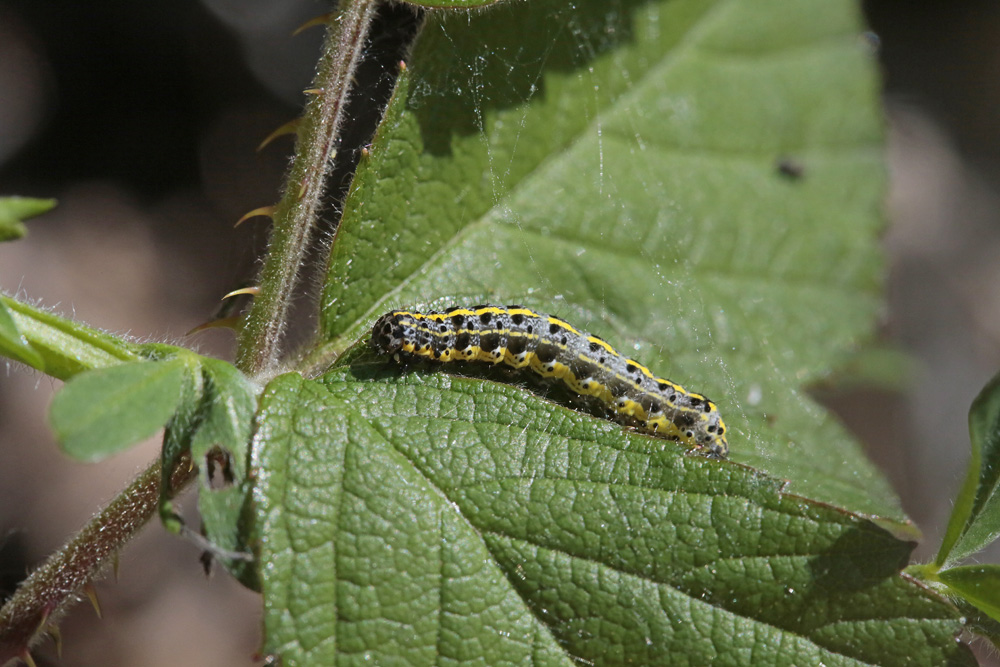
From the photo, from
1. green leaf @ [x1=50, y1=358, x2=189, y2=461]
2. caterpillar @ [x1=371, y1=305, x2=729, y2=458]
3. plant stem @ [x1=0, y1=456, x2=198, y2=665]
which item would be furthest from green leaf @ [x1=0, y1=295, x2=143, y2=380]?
caterpillar @ [x1=371, y1=305, x2=729, y2=458]

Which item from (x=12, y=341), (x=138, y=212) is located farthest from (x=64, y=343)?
(x=138, y=212)

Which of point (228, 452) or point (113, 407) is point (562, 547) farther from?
point (113, 407)

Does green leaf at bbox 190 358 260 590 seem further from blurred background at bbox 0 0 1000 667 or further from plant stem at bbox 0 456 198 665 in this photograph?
blurred background at bbox 0 0 1000 667

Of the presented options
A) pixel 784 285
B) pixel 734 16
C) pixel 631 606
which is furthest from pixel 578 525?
pixel 734 16

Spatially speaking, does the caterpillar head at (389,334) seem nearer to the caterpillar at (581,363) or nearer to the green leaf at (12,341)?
the caterpillar at (581,363)

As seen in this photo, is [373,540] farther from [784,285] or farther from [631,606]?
[784,285]

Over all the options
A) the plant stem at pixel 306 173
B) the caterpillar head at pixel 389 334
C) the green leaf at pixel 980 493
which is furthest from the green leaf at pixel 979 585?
the plant stem at pixel 306 173
